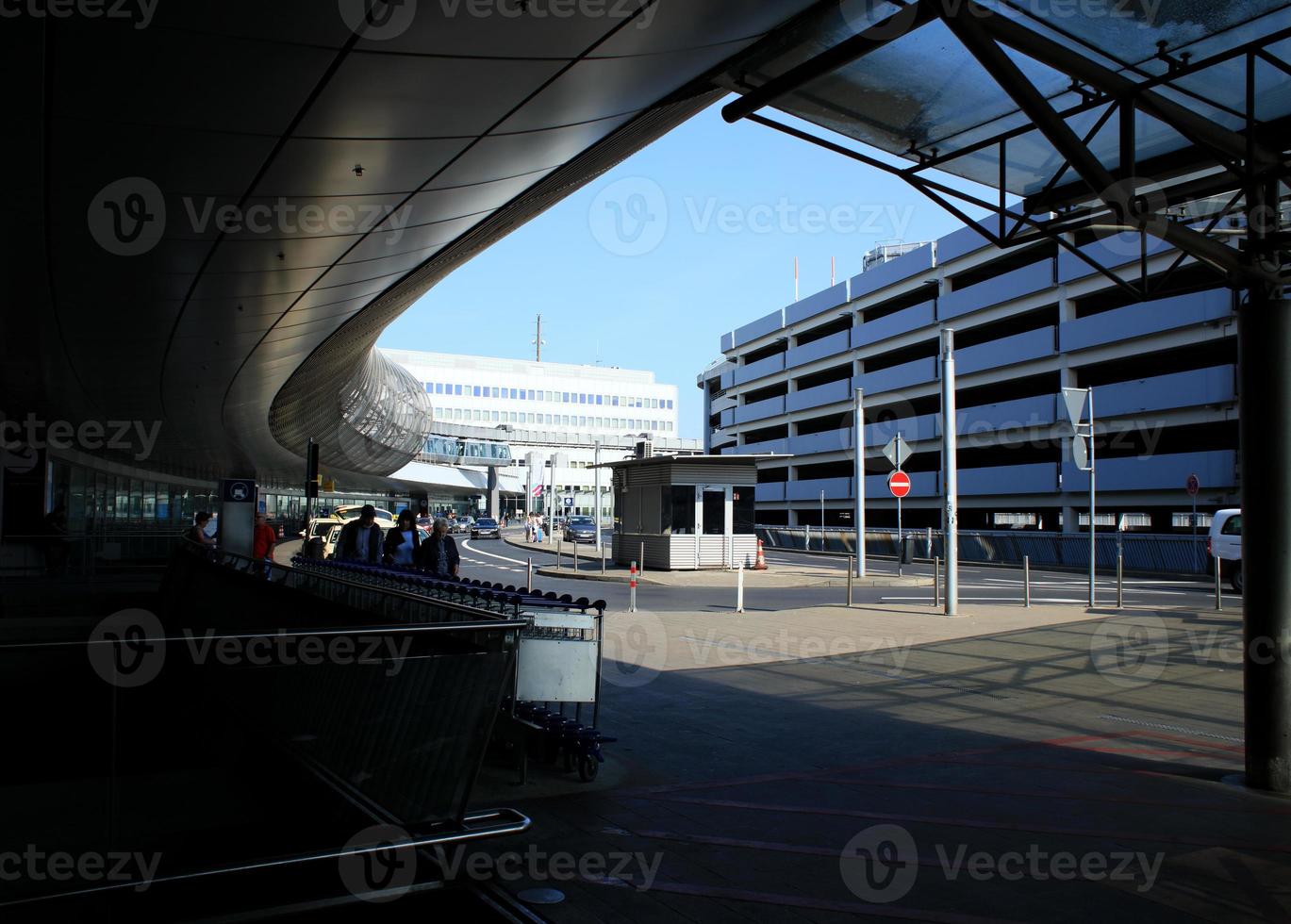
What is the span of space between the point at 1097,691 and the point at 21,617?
18.2 metres

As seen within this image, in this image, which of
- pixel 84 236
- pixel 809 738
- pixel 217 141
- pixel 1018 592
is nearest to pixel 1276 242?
pixel 809 738

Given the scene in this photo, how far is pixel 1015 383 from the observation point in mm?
52438

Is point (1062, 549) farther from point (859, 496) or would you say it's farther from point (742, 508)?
point (742, 508)

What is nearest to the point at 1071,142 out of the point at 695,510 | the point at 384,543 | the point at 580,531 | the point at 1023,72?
the point at 1023,72

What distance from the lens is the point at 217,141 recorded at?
23.9 ft

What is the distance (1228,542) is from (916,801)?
71.4 feet

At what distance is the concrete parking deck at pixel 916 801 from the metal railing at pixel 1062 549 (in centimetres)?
1612

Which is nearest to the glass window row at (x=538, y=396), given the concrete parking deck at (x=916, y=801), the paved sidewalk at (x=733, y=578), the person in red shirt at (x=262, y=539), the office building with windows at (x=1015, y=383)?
the office building with windows at (x=1015, y=383)

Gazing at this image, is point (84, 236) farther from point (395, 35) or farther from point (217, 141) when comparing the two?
point (395, 35)

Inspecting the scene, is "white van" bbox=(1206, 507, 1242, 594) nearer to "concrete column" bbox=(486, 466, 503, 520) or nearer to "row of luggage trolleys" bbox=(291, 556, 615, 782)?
"row of luggage trolleys" bbox=(291, 556, 615, 782)

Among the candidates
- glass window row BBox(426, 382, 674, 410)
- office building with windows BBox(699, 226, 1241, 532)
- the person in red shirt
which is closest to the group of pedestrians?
the person in red shirt

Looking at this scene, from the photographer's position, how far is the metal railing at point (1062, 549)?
33.4 m

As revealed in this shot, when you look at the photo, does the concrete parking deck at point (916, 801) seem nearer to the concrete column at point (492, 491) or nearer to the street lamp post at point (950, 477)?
the street lamp post at point (950, 477)

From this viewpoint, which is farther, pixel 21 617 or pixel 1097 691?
pixel 21 617
